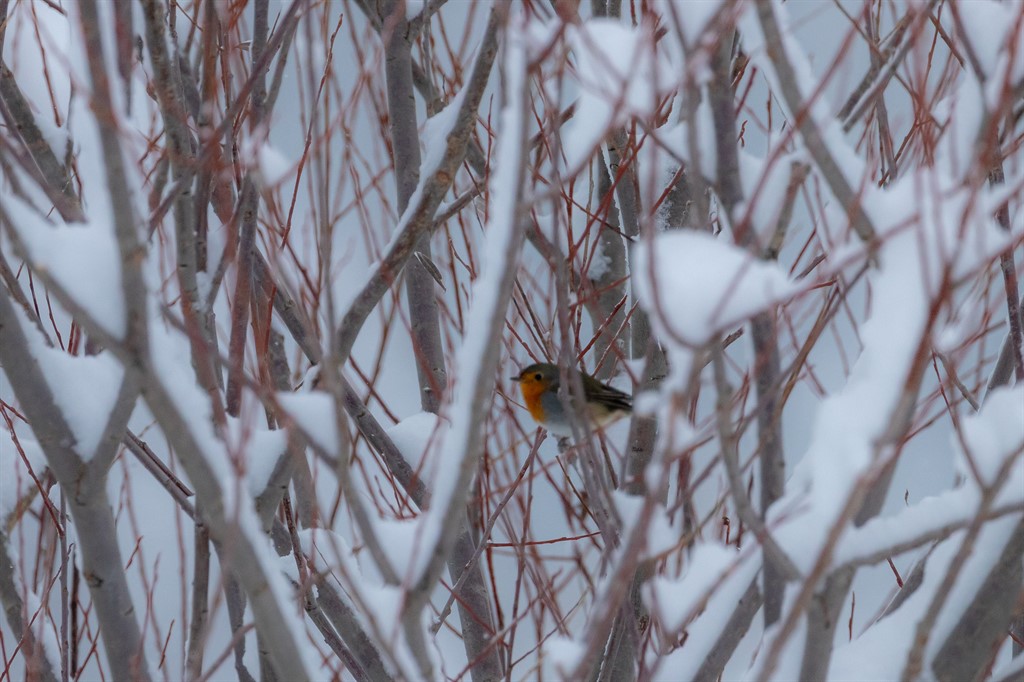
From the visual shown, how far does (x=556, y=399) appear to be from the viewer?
3.28 meters

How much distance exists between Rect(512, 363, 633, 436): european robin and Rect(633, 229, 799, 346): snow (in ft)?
6.61

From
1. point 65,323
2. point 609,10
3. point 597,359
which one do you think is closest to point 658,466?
point 609,10

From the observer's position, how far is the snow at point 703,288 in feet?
3.05

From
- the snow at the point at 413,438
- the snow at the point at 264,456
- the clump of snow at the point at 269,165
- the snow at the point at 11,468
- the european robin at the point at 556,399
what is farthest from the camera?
the european robin at the point at 556,399

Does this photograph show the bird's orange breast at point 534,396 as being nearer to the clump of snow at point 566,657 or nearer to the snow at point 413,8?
the snow at point 413,8

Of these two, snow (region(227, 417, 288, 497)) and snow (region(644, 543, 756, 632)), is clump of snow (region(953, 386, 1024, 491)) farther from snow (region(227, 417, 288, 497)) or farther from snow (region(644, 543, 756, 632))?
snow (region(227, 417, 288, 497))

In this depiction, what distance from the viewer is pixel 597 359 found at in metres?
3.18

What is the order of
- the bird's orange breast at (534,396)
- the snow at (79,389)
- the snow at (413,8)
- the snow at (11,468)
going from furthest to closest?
1. the bird's orange breast at (534,396)
2. the snow at (413,8)
3. the snow at (11,468)
4. the snow at (79,389)

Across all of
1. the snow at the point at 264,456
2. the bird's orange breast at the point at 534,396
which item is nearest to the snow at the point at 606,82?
the snow at the point at 264,456

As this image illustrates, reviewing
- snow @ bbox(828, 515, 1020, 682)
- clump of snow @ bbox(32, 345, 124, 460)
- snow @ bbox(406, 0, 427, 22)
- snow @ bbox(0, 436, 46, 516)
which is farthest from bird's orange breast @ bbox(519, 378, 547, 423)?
clump of snow @ bbox(32, 345, 124, 460)

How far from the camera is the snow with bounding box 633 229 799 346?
93 centimetres

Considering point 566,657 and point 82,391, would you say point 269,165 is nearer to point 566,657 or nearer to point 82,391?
point 82,391

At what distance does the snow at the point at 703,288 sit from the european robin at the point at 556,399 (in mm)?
2014

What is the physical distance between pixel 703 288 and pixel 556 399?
2341 millimetres
